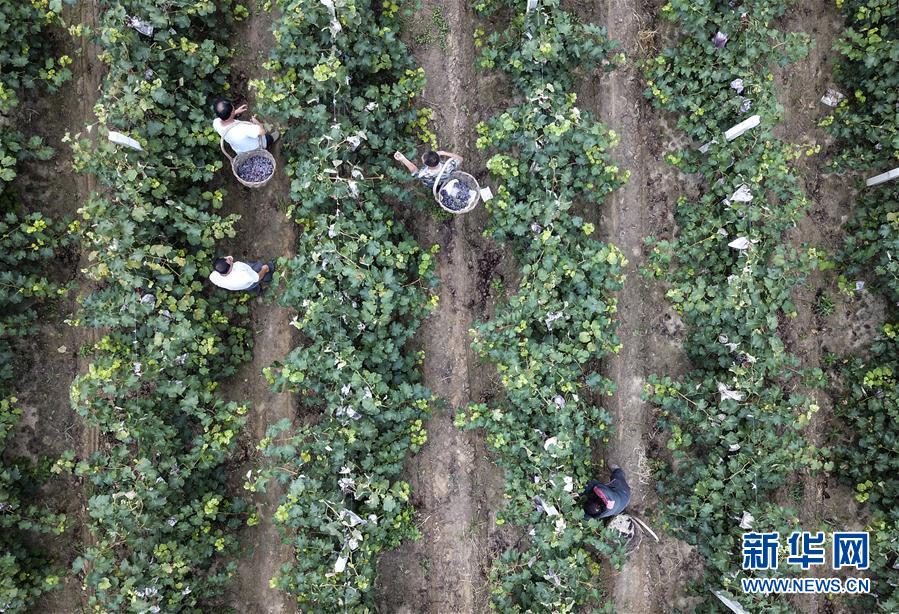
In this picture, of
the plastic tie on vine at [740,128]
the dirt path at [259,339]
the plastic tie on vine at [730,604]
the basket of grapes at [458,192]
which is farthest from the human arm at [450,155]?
the plastic tie on vine at [730,604]

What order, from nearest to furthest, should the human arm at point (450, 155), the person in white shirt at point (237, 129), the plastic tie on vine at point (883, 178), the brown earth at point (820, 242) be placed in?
the person in white shirt at point (237, 129)
the human arm at point (450, 155)
the plastic tie on vine at point (883, 178)
the brown earth at point (820, 242)

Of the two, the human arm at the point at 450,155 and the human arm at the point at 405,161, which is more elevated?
the human arm at the point at 450,155

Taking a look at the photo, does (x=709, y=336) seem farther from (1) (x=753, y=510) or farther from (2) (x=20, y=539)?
(2) (x=20, y=539)

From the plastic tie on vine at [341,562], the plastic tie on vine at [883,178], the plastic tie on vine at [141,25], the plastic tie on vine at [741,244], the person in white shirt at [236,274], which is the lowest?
the plastic tie on vine at [341,562]

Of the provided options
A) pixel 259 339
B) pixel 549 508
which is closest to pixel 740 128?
pixel 549 508

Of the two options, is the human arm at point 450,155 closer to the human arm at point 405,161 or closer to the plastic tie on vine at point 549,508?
the human arm at point 405,161

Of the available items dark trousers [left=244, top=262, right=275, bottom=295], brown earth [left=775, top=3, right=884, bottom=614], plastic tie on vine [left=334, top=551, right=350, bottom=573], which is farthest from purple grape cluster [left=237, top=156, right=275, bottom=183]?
brown earth [left=775, top=3, right=884, bottom=614]
